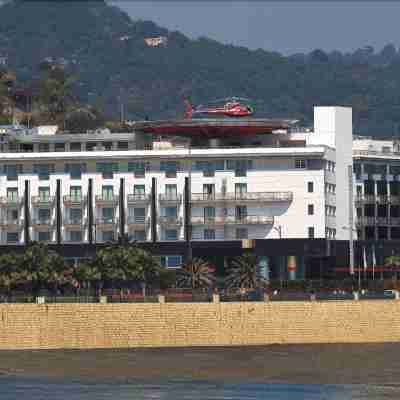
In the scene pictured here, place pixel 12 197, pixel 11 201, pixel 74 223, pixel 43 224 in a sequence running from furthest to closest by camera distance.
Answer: pixel 12 197
pixel 11 201
pixel 43 224
pixel 74 223

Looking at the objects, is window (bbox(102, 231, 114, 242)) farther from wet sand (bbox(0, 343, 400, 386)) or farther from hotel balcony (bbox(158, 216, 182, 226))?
wet sand (bbox(0, 343, 400, 386))

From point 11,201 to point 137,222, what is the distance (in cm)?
1369

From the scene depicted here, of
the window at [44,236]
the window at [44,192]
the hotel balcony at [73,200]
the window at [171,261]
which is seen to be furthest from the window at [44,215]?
the window at [171,261]

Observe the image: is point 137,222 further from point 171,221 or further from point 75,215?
point 75,215

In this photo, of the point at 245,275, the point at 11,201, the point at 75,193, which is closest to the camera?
the point at 245,275

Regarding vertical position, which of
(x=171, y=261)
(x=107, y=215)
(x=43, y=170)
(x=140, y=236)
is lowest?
(x=171, y=261)

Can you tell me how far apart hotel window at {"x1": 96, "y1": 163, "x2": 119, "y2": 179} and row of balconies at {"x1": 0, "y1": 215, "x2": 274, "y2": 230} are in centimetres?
471

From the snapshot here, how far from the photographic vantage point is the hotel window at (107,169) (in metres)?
199

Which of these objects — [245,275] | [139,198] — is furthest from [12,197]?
[245,275]

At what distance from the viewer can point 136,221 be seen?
19850 centimetres

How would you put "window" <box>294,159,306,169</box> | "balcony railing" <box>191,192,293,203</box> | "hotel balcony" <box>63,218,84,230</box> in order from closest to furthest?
1. "balcony railing" <box>191,192,293,203</box>
2. "window" <box>294,159,306,169</box>
3. "hotel balcony" <box>63,218,84,230</box>

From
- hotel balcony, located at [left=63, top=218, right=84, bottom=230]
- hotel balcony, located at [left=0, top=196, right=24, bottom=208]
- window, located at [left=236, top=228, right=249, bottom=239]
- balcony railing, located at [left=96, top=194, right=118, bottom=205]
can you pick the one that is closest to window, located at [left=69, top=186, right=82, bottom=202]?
balcony railing, located at [left=96, top=194, right=118, bottom=205]

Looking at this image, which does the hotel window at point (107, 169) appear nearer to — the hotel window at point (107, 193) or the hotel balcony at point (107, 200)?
the hotel window at point (107, 193)

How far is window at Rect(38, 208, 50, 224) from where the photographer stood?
199125 millimetres
